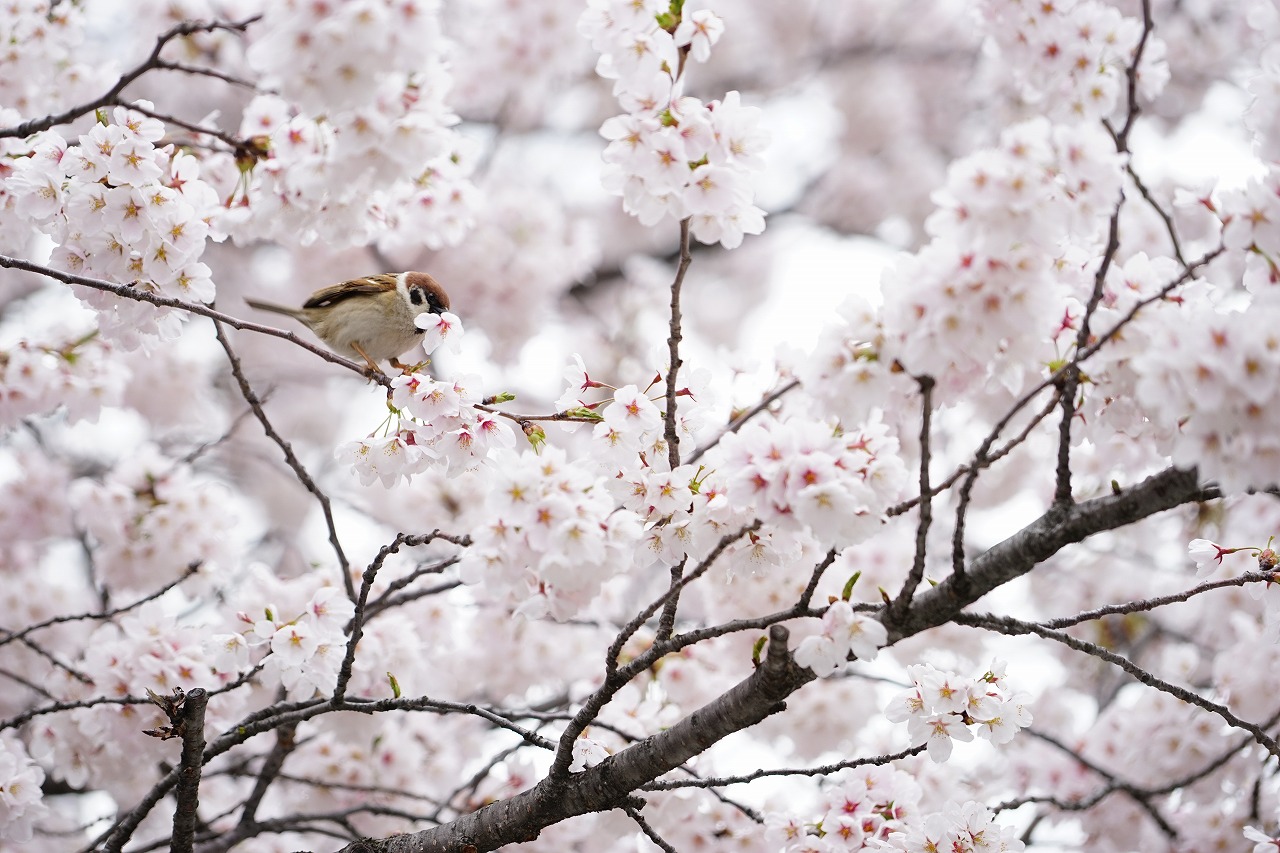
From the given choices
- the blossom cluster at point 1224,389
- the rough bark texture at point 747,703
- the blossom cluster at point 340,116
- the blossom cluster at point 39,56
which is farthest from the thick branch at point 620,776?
the blossom cluster at point 39,56

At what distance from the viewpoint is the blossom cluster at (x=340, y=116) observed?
5.64 feet

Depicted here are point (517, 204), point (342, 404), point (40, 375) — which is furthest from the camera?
point (342, 404)

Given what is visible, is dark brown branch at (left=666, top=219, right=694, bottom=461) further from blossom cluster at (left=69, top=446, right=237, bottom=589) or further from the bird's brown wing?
blossom cluster at (left=69, top=446, right=237, bottom=589)

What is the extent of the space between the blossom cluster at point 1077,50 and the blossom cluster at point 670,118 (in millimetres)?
1114

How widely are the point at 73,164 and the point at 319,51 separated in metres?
0.86

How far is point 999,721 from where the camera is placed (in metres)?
2.14

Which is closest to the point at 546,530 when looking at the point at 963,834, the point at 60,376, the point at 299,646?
the point at 299,646

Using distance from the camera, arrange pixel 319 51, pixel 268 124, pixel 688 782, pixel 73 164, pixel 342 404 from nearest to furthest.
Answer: pixel 319 51 → pixel 688 782 → pixel 73 164 → pixel 268 124 → pixel 342 404

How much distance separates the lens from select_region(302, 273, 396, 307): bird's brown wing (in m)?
3.36

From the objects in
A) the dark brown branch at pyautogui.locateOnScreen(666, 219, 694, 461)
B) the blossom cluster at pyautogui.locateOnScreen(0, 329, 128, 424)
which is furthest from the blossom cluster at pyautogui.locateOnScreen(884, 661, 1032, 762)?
the blossom cluster at pyautogui.locateOnScreen(0, 329, 128, 424)

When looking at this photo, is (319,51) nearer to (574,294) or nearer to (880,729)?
(880,729)

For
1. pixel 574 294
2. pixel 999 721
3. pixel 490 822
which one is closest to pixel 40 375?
pixel 490 822

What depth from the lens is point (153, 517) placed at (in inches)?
145

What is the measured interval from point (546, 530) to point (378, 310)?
1.81m
